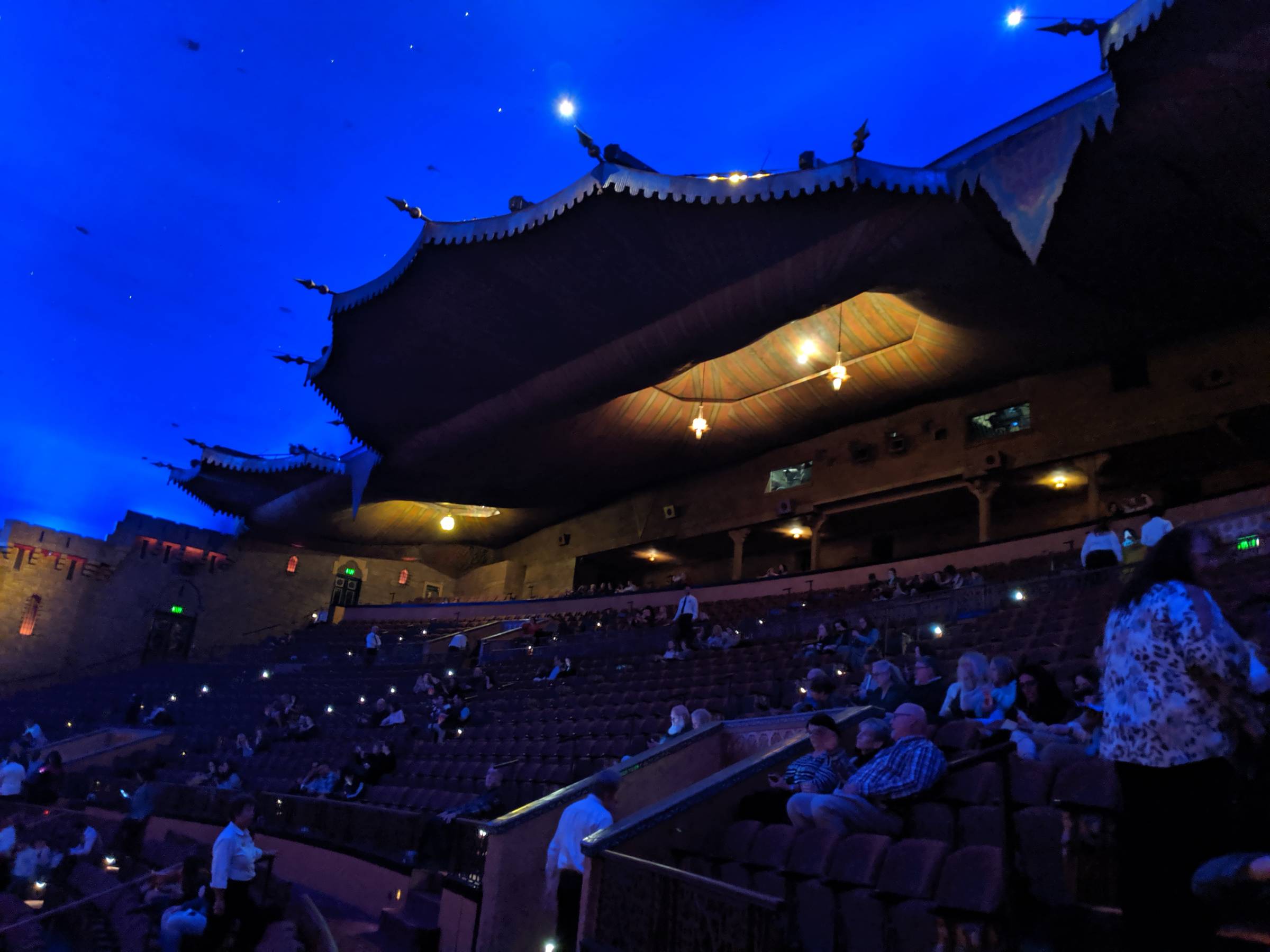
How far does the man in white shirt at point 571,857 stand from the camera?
4555mm

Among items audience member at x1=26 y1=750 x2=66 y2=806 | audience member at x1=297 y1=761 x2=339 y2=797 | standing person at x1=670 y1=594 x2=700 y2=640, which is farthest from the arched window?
standing person at x1=670 y1=594 x2=700 y2=640

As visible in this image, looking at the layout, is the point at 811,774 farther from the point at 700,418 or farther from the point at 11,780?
the point at 700,418

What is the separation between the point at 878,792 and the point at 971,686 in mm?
1512

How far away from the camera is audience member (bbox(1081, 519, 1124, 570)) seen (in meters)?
9.85

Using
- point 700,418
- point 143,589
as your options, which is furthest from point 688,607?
point 143,589

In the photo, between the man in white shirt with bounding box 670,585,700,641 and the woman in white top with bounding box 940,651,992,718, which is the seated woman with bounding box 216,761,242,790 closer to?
the man in white shirt with bounding box 670,585,700,641

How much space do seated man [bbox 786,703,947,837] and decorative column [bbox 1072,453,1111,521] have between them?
13.8 metres

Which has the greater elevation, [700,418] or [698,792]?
[700,418]

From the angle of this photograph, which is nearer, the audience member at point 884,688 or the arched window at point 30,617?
the audience member at point 884,688

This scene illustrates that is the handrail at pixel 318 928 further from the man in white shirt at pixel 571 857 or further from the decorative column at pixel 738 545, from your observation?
the decorative column at pixel 738 545

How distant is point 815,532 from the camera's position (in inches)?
842

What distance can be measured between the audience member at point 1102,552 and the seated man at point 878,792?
22.7 ft

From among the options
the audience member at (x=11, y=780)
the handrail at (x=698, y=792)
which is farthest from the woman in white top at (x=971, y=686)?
the audience member at (x=11, y=780)

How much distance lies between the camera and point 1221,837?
2.03m
